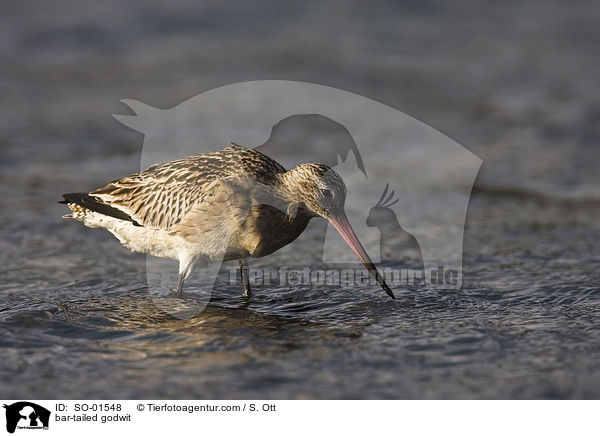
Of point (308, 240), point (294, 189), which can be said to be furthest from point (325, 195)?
point (308, 240)

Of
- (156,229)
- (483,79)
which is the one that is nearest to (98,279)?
(156,229)

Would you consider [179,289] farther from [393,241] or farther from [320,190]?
[393,241]

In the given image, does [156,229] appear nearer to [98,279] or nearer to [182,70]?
[98,279]

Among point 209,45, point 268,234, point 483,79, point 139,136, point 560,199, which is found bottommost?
point 268,234

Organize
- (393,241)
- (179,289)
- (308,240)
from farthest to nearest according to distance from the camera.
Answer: (308,240), (393,241), (179,289)

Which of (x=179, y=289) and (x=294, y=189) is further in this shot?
(x=179, y=289)

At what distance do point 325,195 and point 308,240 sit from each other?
7.78 ft

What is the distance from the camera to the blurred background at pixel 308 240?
5953mm

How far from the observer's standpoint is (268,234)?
7332 mm

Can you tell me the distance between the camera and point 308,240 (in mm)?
9523

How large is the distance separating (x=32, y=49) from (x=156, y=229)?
35.1ft
